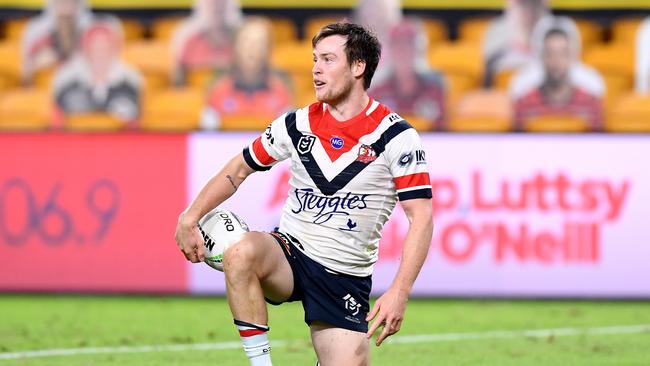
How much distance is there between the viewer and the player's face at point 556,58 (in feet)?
40.5

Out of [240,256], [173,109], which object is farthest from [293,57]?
[240,256]

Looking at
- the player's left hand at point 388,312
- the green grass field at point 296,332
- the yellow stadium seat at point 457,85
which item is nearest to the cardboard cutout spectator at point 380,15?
the yellow stadium seat at point 457,85

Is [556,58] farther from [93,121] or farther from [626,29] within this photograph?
[93,121]

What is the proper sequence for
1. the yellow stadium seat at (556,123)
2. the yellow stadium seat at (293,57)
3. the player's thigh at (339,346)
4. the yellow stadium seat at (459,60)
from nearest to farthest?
1. the player's thigh at (339,346)
2. the yellow stadium seat at (556,123)
3. the yellow stadium seat at (459,60)
4. the yellow stadium seat at (293,57)

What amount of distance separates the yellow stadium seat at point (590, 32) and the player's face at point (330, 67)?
8136mm

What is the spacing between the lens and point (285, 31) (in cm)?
1366

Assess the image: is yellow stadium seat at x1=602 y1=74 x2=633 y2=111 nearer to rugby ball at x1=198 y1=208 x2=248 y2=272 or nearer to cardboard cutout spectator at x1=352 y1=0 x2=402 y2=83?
cardboard cutout spectator at x1=352 y1=0 x2=402 y2=83

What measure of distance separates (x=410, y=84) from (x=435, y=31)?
1.35 m

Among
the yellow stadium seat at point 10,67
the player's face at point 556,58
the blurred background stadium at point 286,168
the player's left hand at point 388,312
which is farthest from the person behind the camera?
the yellow stadium seat at point 10,67

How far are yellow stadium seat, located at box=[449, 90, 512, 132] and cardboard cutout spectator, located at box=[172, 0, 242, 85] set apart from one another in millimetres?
2393

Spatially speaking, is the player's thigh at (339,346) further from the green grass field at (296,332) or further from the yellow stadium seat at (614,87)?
the yellow stadium seat at (614,87)

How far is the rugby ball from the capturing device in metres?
5.62

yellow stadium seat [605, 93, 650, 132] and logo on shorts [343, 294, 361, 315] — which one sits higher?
logo on shorts [343, 294, 361, 315]

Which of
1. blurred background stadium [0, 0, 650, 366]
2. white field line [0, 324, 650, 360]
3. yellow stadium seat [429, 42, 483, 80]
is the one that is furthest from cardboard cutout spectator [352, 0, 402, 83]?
white field line [0, 324, 650, 360]
